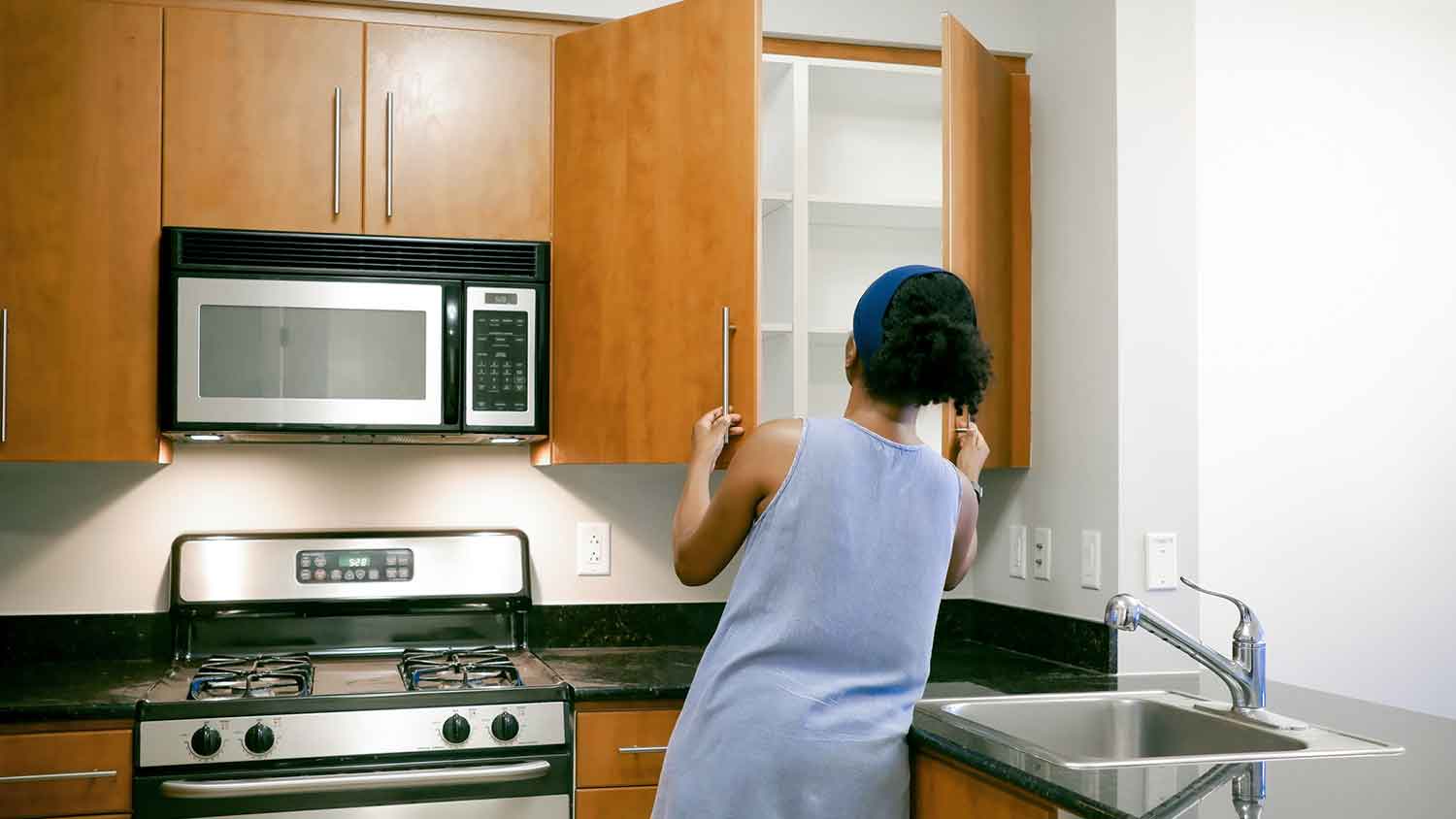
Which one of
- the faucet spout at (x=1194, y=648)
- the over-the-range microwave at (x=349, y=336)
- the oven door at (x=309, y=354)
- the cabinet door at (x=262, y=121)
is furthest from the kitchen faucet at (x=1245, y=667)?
the cabinet door at (x=262, y=121)

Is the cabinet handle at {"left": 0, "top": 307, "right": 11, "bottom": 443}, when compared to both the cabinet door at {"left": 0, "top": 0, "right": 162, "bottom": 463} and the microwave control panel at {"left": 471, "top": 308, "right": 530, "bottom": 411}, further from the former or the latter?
the microwave control panel at {"left": 471, "top": 308, "right": 530, "bottom": 411}

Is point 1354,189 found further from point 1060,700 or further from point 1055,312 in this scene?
point 1060,700

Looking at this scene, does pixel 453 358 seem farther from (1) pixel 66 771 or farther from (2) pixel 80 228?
(1) pixel 66 771

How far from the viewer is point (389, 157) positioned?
8.82 feet

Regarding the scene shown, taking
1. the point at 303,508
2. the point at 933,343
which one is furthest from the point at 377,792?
the point at 933,343

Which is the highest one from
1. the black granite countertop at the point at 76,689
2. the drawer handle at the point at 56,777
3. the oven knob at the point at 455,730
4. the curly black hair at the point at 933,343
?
the curly black hair at the point at 933,343

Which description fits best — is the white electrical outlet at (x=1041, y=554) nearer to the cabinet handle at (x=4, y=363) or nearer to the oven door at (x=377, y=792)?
the oven door at (x=377, y=792)

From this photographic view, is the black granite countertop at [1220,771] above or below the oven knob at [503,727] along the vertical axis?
above

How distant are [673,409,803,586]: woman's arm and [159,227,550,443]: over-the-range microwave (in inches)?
28.9

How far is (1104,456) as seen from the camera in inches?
103

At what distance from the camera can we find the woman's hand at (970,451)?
2459 millimetres

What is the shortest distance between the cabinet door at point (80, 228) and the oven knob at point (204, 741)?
60cm

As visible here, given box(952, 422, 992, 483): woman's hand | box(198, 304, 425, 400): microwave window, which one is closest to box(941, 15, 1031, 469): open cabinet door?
box(952, 422, 992, 483): woman's hand

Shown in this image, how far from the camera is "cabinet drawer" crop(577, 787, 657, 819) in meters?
2.47
